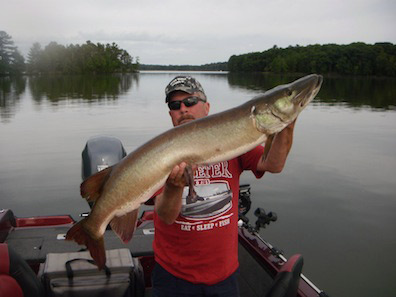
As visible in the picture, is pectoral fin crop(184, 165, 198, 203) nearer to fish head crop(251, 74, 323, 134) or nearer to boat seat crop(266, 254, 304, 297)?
fish head crop(251, 74, 323, 134)

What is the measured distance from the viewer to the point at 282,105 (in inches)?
77.6

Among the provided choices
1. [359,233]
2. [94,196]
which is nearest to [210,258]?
[94,196]

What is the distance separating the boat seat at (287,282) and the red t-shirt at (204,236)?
430 millimetres

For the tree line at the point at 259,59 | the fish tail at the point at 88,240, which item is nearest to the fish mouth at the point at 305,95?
the fish tail at the point at 88,240

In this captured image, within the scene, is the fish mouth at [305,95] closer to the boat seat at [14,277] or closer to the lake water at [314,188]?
the boat seat at [14,277]

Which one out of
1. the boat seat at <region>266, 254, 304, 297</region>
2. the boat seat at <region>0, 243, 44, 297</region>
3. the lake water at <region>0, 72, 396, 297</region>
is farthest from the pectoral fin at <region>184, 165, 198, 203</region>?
the lake water at <region>0, 72, 396, 297</region>

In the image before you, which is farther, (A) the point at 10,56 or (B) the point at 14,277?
(A) the point at 10,56

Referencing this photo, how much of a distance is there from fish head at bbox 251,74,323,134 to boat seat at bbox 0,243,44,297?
1.94m

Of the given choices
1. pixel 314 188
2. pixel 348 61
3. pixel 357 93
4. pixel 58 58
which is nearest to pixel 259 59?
pixel 348 61

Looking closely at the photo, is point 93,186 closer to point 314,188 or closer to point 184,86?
point 184,86

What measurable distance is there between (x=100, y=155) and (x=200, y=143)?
3.05 m

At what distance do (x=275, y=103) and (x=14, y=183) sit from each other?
975 cm

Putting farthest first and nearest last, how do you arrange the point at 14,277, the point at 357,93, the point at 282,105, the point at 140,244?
the point at 357,93 → the point at 140,244 → the point at 14,277 → the point at 282,105

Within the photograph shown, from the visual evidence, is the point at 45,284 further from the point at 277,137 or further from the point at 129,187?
the point at 277,137
